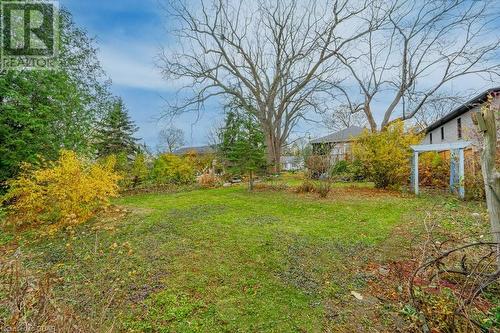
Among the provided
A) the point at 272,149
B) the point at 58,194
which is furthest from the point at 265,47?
the point at 58,194

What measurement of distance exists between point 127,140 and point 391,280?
57.9ft

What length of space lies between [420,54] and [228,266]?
→ 19153 mm

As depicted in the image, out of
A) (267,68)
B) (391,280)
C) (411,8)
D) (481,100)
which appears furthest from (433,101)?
(391,280)

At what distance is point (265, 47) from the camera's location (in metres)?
18.8

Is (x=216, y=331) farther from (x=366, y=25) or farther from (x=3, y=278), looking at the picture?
(x=366, y=25)

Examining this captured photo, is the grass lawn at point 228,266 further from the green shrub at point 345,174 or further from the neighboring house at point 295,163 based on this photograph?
the neighboring house at point 295,163

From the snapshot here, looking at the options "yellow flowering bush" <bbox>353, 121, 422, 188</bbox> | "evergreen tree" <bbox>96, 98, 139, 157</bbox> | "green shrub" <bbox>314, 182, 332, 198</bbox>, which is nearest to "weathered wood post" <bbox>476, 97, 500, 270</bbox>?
"green shrub" <bbox>314, 182, 332, 198</bbox>

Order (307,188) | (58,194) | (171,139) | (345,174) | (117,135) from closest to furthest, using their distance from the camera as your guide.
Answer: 1. (58,194)
2. (307,188)
3. (345,174)
4. (117,135)
5. (171,139)

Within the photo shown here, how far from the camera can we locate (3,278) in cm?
215

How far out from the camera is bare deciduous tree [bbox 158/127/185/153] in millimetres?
33156

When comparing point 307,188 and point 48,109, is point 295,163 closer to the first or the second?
point 307,188
